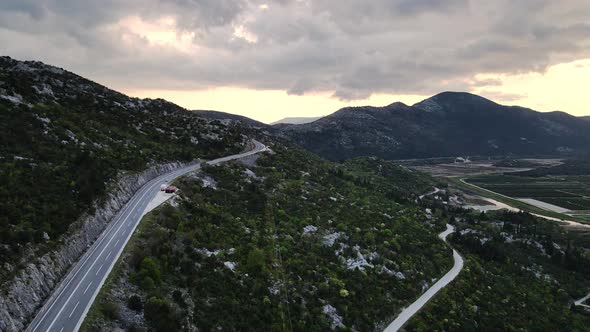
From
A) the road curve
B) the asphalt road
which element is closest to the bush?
the asphalt road

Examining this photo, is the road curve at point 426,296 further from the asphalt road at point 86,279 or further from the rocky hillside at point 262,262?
the asphalt road at point 86,279

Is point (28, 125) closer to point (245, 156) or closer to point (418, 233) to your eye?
point (245, 156)

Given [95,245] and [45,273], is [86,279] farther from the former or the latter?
[95,245]

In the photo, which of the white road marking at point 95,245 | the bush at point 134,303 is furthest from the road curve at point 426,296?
the white road marking at point 95,245

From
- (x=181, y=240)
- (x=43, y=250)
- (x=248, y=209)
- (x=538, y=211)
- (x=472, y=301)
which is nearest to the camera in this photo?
(x=43, y=250)

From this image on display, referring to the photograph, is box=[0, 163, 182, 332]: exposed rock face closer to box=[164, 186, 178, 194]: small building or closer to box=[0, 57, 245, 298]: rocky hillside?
box=[0, 57, 245, 298]: rocky hillside

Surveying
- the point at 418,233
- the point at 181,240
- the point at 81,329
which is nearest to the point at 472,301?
the point at 418,233
